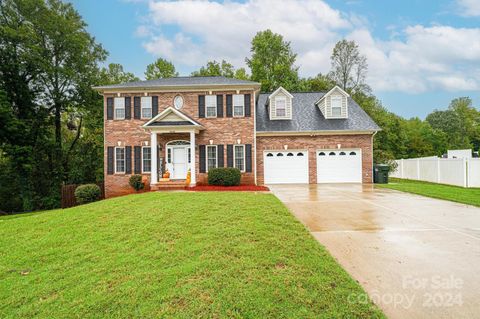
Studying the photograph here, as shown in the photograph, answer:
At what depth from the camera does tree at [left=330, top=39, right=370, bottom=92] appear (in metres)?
29.7

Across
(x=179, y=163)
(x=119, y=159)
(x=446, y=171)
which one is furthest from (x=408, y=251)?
(x=446, y=171)

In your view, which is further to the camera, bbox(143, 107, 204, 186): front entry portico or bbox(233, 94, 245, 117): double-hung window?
bbox(233, 94, 245, 117): double-hung window

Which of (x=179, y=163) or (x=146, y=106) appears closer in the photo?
(x=179, y=163)

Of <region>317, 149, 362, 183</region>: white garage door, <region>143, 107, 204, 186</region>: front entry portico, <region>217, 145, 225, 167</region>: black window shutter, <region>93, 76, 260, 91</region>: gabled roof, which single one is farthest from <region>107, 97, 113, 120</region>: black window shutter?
<region>317, 149, 362, 183</region>: white garage door

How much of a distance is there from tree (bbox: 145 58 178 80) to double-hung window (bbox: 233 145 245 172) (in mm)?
17352

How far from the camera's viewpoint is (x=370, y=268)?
4.38 metres

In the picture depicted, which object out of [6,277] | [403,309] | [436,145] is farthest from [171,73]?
[436,145]

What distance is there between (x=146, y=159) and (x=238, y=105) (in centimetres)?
674

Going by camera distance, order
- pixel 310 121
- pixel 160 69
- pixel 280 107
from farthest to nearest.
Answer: pixel 160 69 < pixel 280 107 < pixel 310 121

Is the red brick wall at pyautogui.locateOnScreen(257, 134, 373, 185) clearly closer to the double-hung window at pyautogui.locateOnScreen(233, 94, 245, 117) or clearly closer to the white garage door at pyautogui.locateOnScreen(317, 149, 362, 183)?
the white garage door at pyautogui.locateOnScreen(317, 149, 362, 183)

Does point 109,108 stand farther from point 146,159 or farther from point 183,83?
point 183,83

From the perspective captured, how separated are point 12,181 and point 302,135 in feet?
82.5

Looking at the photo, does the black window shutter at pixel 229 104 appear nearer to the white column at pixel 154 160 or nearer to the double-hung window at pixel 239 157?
the double-hung window at pixel 239 157

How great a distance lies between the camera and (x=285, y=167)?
1814 centimetres
